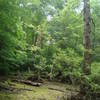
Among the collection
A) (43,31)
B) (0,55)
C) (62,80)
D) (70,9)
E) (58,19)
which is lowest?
(62,80)

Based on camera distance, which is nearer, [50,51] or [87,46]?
[87,46]

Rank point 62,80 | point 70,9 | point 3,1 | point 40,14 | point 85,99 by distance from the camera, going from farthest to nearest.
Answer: point 40,14, point 70,9, point 62,80, point 85,99, point 3,1

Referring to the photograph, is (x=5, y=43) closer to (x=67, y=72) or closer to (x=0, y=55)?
(x=0, y=55)

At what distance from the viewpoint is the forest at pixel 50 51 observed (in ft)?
23.1

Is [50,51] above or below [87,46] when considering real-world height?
below

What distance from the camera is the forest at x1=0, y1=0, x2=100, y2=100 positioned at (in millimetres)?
7051

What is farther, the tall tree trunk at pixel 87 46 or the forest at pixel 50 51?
the tall tree trunk at pixel 87 46

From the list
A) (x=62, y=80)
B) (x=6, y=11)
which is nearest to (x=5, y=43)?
(x=6, y=11)

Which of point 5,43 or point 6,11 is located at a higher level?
point 6,11

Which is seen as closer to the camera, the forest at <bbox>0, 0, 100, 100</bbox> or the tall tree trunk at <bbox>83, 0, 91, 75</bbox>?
the forest at <bbox>0, 0, 100, 100</bbox>

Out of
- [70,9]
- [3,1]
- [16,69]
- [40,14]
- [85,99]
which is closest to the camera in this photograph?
[3,1]

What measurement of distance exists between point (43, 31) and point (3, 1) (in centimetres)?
727

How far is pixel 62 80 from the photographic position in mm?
13203

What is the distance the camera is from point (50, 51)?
15.0m
